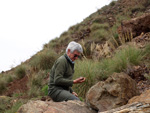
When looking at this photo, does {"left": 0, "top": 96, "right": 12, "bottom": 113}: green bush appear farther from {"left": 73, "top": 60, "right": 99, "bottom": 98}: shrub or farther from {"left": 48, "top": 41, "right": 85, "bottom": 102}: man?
{"left": 48, "top": 41, "right": 85, "bottom": 102}: man

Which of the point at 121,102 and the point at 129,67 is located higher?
the point at 121,102

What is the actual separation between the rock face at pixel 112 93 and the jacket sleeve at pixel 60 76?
0.95 metres

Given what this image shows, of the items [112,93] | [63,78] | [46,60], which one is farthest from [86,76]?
[46,60]

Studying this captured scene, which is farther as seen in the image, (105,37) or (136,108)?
(105,37)

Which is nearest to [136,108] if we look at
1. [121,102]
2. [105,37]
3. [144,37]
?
[121,102]

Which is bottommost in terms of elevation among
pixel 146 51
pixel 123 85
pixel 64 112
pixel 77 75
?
pixel 146 51

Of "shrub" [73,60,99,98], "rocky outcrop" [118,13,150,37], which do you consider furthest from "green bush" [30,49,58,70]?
"shrub" [73,60,99,98]

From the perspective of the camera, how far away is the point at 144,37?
6555 millimetres

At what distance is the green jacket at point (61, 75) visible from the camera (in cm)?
307

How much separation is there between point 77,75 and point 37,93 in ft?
5.61

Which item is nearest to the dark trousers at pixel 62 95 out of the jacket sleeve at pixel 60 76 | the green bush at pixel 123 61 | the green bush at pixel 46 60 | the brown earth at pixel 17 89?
the jacket sleeve at pixel 60 76

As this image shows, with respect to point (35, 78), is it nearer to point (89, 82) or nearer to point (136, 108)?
point (89, 82)

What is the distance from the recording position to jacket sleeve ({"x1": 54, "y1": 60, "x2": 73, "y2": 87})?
3059mm

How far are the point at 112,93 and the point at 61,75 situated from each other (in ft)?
4.13
